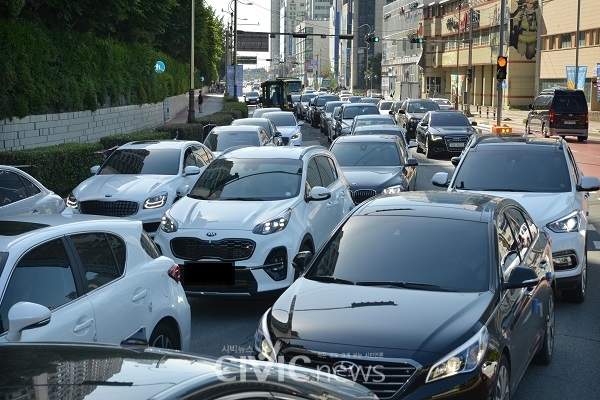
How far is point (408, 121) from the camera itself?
4181 centimetres

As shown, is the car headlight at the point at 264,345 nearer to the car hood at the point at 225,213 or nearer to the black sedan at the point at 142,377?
the black sedan at the point at 142,377

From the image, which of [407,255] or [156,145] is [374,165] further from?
[407,255]

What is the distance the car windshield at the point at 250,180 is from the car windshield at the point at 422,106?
32.1 m

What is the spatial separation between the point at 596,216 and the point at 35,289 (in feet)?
46.1

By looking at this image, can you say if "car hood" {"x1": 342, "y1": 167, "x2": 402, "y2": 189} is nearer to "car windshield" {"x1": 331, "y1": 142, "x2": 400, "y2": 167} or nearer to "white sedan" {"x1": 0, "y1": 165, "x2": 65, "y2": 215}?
"car windshield" {"x1": 331, "y1": 142, "x2": 400, "y2": 167}

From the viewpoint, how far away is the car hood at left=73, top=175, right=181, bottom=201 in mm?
14570

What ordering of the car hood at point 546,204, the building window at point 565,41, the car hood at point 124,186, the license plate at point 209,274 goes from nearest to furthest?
1. the license plate at point 209,274
2. the car hood at point 546,204
3. the car hood at point 124,186
4. the building window at point 565,41

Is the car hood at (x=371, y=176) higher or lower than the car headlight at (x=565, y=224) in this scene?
lower

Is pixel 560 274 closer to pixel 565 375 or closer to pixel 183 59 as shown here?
pixel 565 375

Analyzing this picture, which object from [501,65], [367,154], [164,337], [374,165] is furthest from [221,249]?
[501,65]

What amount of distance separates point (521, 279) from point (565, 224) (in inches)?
175

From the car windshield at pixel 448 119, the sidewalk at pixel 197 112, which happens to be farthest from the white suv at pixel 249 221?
the sidewalk at pixel 197 112

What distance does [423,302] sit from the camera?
6.04 meters

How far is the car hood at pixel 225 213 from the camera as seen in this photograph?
10.2 m
